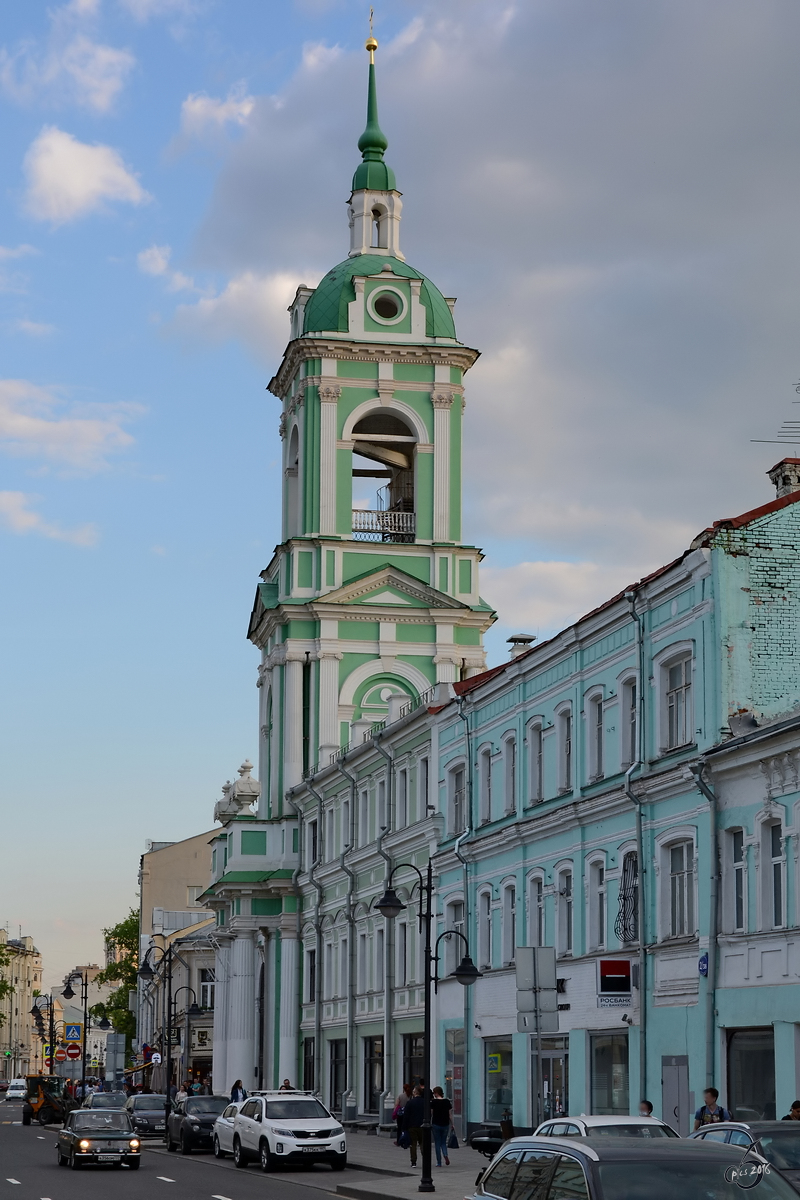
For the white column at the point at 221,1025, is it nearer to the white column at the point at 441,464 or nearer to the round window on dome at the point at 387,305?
the white column at the point at 441,464

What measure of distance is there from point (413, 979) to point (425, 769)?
5624mm

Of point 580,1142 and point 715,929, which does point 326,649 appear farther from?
point 580,1142

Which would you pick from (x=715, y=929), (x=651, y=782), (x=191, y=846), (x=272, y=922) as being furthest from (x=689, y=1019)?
(x=191, y=846)

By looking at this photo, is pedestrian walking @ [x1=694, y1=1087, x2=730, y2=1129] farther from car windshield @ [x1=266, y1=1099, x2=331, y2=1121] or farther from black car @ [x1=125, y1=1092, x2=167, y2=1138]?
black car @ [x1=125, y1=1092, x2=167, y2=1138]

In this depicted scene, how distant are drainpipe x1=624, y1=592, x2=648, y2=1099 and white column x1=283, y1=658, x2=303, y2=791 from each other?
107 feet

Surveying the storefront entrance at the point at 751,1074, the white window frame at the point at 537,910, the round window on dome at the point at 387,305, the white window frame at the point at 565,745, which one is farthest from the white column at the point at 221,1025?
the storefront entrance at the point at 751,1074

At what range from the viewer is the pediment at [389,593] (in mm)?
64500

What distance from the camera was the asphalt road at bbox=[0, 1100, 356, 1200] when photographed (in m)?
27.7

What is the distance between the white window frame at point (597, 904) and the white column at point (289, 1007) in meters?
29.0

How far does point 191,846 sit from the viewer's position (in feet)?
425

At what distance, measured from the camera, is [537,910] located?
38.0 meters

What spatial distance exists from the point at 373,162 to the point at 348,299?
28.0 ft

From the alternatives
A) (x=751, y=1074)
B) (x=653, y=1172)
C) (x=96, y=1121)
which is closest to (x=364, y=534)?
(x=96, y=1121)

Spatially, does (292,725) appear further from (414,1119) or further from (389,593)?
(414,1119)
